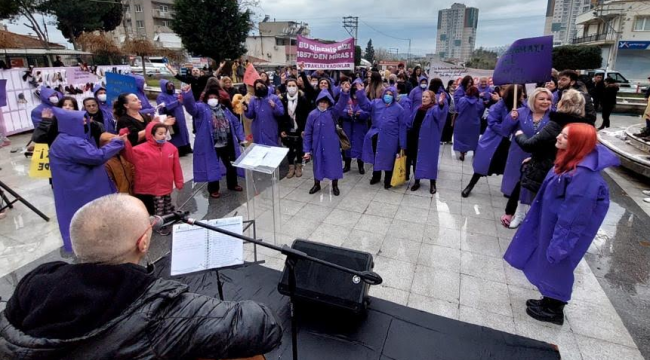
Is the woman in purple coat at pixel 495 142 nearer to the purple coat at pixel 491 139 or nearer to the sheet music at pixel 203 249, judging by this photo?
the purple coat at pixel 491 139

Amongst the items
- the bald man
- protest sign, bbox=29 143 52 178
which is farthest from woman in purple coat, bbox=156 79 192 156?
the bald man

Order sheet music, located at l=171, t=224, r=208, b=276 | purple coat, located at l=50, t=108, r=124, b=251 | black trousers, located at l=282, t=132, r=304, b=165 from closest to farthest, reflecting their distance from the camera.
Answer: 1. sheet music, located at l=171, t=224, r=208, b=276
2. purple coat, located at l=50, t=108, r=124, b=251
3. black trousers, located at l=282, t=132, r=304, b=165

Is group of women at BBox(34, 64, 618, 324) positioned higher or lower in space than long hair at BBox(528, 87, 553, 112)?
lower

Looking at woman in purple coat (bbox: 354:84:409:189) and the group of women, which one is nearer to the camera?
the group of women

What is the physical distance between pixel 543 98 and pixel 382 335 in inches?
137

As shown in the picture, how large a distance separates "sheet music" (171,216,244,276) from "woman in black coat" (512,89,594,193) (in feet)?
10.9

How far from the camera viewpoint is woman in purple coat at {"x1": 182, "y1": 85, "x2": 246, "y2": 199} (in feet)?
18.2

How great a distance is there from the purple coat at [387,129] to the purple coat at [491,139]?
1.25 m

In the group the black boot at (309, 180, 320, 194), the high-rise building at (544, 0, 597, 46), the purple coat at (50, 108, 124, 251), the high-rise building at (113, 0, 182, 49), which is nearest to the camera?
the purple coat at (50, 108, 124, 251)

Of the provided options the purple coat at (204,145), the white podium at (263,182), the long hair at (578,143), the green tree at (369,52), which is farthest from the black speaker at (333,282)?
the green tree at (369,52)

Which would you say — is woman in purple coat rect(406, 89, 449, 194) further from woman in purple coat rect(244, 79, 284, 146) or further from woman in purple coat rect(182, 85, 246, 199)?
woman in purple coat rect(182, 85, 246, 199)

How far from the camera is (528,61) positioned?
181 inches

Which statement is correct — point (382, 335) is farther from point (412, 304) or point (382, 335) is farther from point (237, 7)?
point (237, 7)

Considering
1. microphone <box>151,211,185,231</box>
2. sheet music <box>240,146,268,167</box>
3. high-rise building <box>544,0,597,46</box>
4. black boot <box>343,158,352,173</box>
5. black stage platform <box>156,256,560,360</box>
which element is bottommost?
black stage platform <box>156,256,560,360</box>
